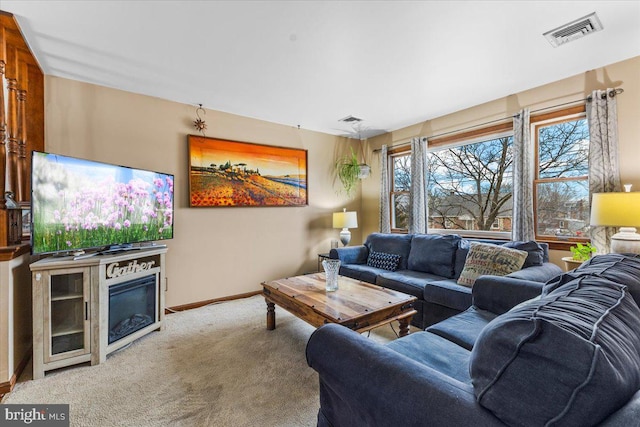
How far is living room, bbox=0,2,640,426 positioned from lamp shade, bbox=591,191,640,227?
50cm

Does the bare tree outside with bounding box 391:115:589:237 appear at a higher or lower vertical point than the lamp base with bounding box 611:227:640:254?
higher

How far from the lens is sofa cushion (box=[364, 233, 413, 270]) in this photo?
11.6 ft

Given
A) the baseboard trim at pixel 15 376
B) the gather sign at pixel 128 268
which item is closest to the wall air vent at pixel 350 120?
the gather sign at pixel 128 268

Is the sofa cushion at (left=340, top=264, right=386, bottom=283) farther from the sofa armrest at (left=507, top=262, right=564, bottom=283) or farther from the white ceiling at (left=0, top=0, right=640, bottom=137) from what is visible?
the white ceiling at (left=0, top=0, right=640, bottom=137)

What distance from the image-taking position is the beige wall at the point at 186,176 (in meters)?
2.79

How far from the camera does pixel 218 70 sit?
2.58 meters

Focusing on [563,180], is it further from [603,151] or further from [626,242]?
[626,242]

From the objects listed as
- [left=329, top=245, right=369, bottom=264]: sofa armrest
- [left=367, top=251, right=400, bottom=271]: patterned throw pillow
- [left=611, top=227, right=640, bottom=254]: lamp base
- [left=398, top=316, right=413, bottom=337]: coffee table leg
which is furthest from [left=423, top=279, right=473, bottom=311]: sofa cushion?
[left=329, top=245, right=369, bottom=264]: sofa armrest

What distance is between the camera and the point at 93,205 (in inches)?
89.3

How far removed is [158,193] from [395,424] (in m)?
2.87

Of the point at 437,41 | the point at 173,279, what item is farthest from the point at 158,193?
the point at 437,41

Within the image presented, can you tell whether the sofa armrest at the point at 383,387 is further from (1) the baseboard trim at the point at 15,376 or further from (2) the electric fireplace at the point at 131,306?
(1) the baseboard trim at the point at 15,376

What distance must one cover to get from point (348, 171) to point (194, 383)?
3.59 meters

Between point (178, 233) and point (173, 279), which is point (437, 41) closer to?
point (178, 233)
